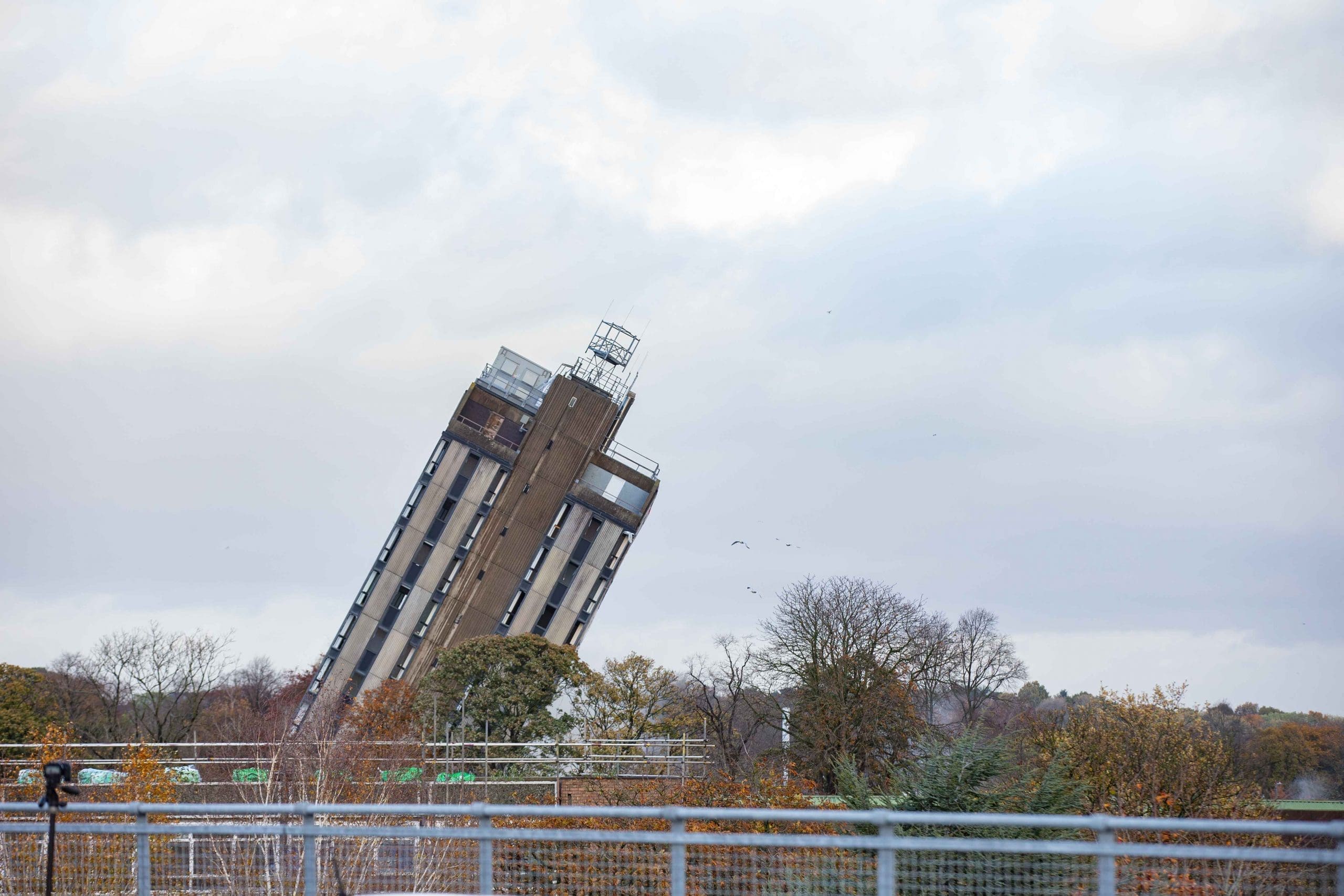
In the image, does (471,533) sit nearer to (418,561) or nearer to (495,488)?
(495,488)

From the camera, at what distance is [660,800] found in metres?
25.8

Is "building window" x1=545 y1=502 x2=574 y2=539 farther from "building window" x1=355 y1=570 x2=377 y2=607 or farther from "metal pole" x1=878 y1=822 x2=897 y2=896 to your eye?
"metal pole" x1=878 y1=822 x2=897 y2=896

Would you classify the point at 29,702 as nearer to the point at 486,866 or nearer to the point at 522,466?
the point at 522,466

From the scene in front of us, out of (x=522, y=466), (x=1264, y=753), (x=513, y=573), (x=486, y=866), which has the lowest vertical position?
(x=1264, y=753)

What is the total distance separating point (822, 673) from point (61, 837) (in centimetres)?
3443

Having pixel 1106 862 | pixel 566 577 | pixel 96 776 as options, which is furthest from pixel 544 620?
pixel 1106 862

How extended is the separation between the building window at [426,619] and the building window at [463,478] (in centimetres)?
533

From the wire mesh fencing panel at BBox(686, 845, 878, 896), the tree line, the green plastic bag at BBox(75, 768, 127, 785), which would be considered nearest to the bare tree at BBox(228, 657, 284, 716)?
the tree line

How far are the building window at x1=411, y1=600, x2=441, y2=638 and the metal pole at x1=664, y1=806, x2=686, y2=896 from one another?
5281 centimetres

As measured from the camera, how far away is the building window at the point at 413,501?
2365 inches

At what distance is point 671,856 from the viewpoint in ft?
23.7

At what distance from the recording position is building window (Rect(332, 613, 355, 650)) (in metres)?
59.8

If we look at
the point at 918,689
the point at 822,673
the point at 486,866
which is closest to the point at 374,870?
the point at 486,866

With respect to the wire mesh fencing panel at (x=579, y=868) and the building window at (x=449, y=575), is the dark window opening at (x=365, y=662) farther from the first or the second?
the wire mesh fencing panel at (x=579, y=868)
